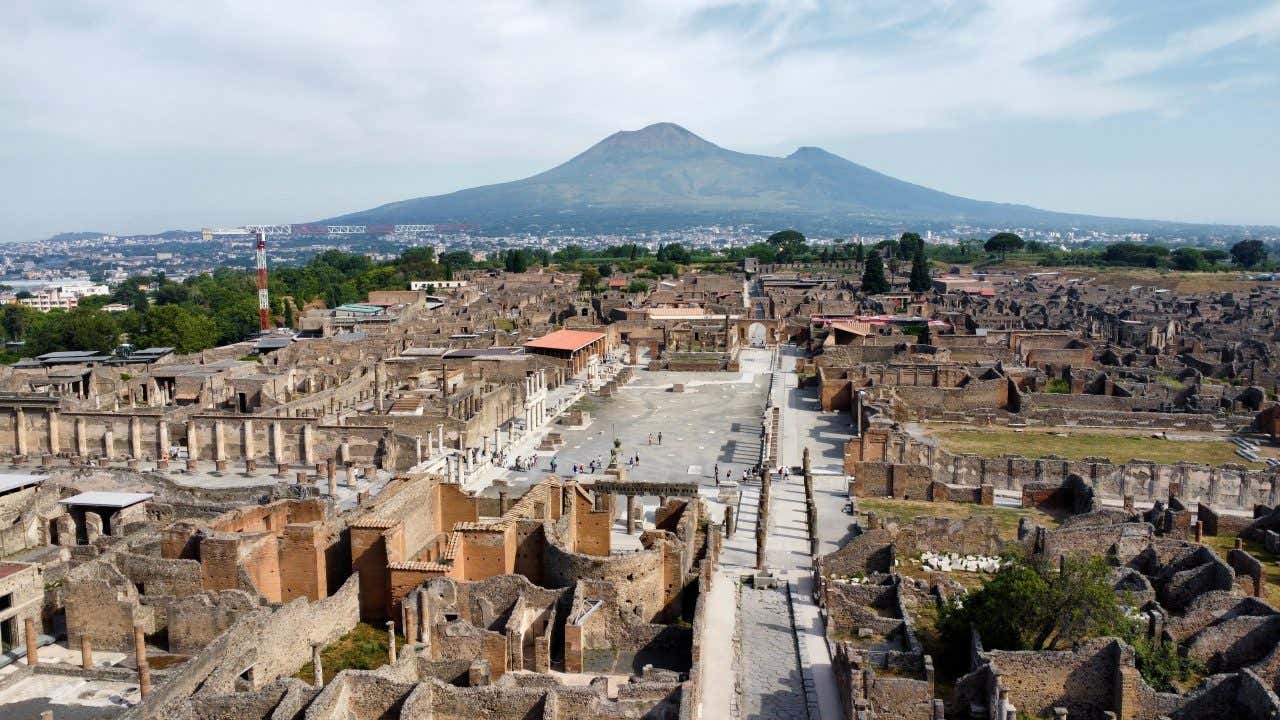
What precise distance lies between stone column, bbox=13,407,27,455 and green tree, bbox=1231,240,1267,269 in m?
186

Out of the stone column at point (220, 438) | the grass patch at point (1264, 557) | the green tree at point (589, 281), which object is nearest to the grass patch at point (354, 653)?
the stone column at point (220, 438)

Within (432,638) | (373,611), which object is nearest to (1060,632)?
(432,638)

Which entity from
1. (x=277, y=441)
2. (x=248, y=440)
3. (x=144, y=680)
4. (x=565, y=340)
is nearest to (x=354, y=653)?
(x=144, y=680)

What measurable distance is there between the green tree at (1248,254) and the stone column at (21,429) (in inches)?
7342

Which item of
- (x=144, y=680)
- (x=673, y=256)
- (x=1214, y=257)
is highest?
(x=673, y=256)

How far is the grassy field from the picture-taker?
44.0m

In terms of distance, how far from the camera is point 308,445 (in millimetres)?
42750

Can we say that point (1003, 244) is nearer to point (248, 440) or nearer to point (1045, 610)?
point (248, 440)

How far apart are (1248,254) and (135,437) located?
184756mm

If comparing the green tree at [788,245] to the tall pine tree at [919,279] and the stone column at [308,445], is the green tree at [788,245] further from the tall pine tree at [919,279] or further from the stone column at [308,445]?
the stone column at [308,445]

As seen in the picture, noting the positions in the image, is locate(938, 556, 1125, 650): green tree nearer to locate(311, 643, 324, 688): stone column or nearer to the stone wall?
locate(311, 643, 324, 688): stone column

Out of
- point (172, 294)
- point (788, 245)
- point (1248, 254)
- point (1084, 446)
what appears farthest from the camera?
point (788, 245)

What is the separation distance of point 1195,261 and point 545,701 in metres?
170

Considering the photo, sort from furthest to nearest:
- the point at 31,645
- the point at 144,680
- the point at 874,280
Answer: the point at 874,280 < the point at 31,645 < the point at 144,680
